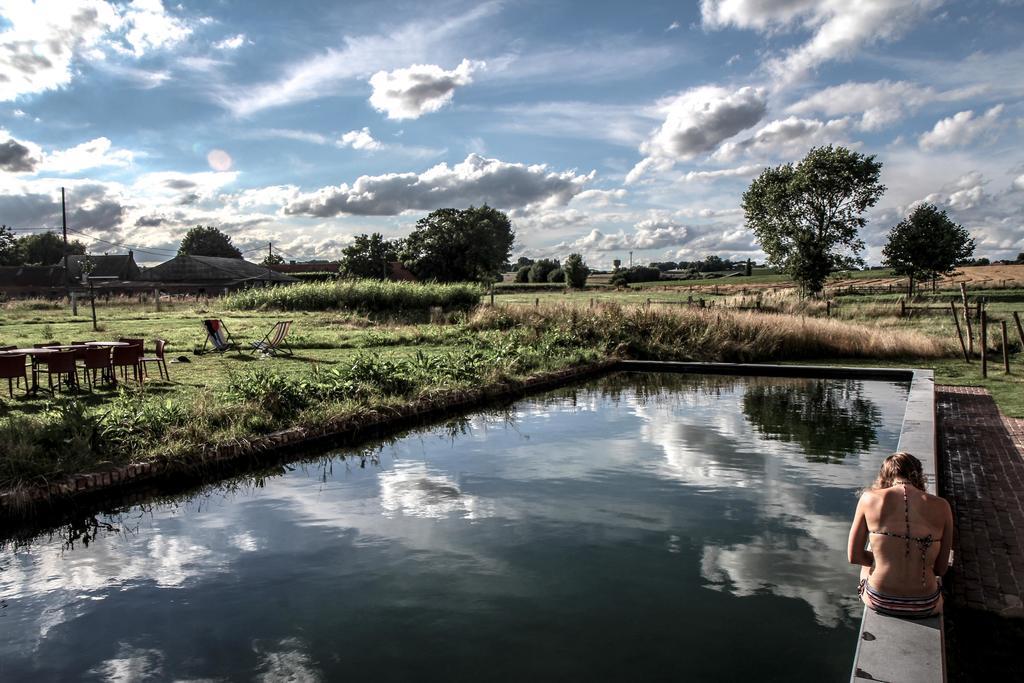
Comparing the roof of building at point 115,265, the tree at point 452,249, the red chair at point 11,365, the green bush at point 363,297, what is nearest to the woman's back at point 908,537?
A: the red chair at point 11,365

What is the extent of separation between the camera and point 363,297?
97.6 ft

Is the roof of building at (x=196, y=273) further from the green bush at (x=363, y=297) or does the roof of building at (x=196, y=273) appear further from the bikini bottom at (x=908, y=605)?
the bikini bottom at (x=908, y=605)

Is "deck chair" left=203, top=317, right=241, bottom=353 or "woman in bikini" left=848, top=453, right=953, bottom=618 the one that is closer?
"woman in bikini" left=848, top=453, right=953, bottom=618

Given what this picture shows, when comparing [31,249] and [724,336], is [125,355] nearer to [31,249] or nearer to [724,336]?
[724,336]

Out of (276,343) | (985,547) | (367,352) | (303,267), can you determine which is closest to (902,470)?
(985,547)

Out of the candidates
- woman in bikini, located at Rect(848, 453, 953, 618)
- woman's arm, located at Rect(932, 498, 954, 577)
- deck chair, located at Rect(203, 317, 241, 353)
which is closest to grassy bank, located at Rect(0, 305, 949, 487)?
deck chair, located at Rect(203, 317, 241, 353)

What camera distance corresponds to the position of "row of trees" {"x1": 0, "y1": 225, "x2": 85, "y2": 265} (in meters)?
77.4

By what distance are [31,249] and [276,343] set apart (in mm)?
84636

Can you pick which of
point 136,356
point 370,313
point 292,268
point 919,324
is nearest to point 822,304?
point 919,324

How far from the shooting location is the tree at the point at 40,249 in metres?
82.1

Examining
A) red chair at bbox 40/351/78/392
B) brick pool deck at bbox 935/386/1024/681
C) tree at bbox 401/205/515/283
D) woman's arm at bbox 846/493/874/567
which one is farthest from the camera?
tree at bbox 401/205/515/283

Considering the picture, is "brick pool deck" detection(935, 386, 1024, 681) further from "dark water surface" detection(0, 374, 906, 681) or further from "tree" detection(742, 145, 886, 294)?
"tree" detection(742, 145, 886, 294)

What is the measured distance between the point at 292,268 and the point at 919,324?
261ft

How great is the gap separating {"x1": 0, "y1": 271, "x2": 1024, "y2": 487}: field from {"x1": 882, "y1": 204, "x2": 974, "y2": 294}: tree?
28.6 metres
